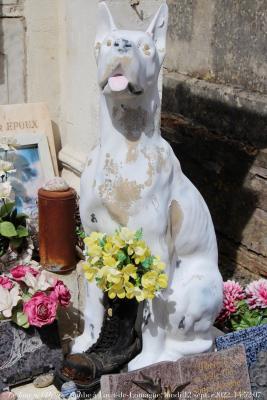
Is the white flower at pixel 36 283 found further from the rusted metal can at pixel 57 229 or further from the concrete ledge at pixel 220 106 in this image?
the concrete ledge at pixel 220 106

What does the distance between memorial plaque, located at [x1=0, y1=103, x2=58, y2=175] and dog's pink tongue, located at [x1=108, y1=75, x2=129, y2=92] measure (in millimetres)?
1374

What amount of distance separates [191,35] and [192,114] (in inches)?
23.7

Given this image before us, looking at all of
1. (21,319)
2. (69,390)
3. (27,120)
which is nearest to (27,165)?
(27,120)

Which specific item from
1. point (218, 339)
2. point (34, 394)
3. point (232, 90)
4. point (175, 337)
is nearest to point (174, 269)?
point (175, 337)

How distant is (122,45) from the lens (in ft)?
6.78

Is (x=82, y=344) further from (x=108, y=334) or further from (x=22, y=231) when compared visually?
(x=22, y=231)

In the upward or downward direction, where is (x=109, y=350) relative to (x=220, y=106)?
downward

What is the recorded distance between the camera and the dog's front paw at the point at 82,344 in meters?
2.47

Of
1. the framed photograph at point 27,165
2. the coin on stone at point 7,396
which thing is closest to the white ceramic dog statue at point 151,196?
the coin on stone at point 7,396

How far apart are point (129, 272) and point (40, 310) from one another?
50 cm

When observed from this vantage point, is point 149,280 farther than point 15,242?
No

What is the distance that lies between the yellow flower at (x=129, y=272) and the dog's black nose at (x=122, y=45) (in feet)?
2.39

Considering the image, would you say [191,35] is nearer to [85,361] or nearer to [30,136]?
[30,136]

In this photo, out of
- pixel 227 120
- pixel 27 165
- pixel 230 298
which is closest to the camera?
pixel 230 298
